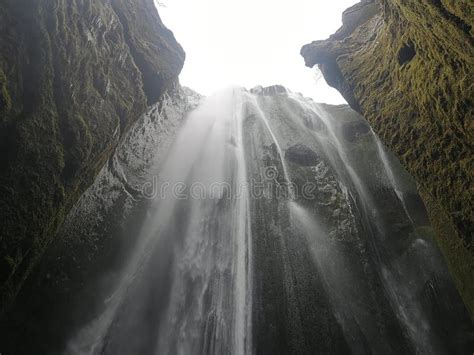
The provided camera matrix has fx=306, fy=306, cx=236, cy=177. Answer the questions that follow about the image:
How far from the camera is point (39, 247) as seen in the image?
605 cm

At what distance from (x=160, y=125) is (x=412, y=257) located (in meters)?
11.9

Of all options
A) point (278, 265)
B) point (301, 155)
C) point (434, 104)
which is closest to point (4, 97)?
point (434, 104)

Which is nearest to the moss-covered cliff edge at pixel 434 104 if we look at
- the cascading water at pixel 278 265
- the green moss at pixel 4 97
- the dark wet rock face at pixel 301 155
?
the cascading water at pixel 278 265

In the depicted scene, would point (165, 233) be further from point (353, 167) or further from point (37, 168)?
point (353, 167)

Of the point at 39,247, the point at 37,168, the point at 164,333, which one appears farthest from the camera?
the point at 164,333

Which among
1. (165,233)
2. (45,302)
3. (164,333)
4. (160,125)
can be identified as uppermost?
(160,125)

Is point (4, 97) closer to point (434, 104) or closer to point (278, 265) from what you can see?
point (434, 104)

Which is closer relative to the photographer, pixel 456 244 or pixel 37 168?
pixel 37 168

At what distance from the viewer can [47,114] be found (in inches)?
232

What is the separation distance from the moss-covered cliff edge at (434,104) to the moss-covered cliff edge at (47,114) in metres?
7.01

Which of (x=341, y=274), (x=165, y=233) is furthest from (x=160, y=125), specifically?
(x=341, y=274)

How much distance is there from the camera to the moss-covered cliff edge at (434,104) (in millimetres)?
5141

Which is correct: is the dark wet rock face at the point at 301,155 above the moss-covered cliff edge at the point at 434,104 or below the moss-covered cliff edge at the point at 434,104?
above

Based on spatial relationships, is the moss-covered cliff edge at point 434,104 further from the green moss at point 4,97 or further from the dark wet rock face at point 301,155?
the green moss at point 4,97
